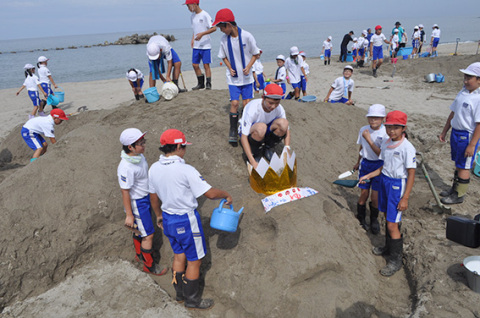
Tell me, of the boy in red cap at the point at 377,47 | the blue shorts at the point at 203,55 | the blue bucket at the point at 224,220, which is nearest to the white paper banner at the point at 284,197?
the blue bucket at the point at 224,220

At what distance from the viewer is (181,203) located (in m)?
3.02

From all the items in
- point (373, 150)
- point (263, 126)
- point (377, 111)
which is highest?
point (377, 111)

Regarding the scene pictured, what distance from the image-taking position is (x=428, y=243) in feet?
12.7

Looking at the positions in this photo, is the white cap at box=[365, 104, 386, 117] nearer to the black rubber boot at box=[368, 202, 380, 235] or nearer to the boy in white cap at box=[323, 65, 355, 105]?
the black rubber boot at box=[368, 202, 380, 235]

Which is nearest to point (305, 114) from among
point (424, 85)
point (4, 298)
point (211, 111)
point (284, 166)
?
point (211, 111)

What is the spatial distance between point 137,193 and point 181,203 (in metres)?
0.79

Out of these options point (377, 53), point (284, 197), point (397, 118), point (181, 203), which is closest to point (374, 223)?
point (284, 197)

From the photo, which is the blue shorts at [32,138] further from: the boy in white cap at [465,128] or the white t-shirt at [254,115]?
the boy in white cap at [465,128]

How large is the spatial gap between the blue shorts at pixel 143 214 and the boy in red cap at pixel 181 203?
0.32 m

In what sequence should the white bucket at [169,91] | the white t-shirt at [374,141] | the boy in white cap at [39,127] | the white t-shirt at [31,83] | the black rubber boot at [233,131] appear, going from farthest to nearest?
the white t-shirt at [31,83]
the white bucket at [169,91]
the boy in white cap at [39,127]
the black rubber boot at [233,131]
the white t-shirt at [374,141]

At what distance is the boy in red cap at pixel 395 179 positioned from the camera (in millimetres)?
3373

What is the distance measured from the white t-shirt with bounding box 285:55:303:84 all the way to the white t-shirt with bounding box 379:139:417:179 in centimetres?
598

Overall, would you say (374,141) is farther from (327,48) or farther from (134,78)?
(327,48)

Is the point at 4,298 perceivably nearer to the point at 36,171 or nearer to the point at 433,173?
the point at 36,171
